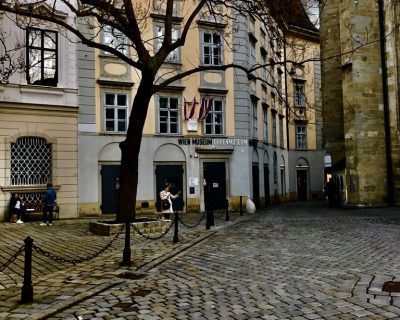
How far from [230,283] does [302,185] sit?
32.7 meters

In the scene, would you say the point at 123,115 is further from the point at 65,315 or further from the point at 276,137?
the point at 65,315

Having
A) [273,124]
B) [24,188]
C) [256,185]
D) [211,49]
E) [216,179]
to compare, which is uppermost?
[211,49]

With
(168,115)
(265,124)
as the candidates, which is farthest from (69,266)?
(265,124)

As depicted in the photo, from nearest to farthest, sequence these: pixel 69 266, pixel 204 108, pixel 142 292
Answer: pixel 142 292, pixel 69 266, pixel 204 108

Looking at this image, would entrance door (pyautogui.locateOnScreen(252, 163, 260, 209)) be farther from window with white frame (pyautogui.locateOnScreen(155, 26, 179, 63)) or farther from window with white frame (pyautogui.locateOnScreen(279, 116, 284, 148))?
window with white frame (pyautogui.locateOnScreen(279, 116, 284, 148))

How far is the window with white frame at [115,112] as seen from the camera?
21.6m

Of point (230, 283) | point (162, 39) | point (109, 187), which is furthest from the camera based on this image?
point (162, 39)

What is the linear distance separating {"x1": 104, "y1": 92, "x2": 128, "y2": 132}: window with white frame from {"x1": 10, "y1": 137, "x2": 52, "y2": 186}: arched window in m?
3.02

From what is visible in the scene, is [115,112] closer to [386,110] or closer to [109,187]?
[109,187]

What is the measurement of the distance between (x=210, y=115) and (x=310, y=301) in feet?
58.4

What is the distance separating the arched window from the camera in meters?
19.1

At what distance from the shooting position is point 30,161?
1944cm

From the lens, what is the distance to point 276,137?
107 feet

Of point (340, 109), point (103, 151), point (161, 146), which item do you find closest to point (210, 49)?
point (161, 146)
